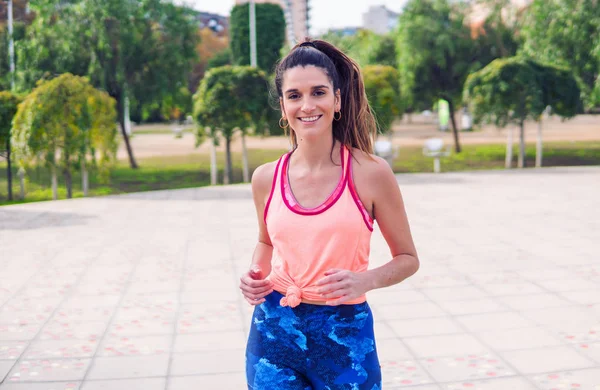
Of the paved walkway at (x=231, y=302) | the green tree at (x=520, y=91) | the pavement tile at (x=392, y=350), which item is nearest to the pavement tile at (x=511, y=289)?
the paved walkway at (x=231, y=302)

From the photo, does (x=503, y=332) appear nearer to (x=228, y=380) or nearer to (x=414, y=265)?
(x=228, y=380)

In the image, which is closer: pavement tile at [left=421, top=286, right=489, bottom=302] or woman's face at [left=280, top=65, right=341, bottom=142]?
woman's face at [left=280, top=65, right=341, bottom=142]

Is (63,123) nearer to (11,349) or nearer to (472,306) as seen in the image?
(11,349)

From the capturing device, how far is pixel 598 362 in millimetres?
4848

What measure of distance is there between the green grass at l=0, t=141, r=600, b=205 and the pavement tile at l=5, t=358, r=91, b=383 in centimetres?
1576

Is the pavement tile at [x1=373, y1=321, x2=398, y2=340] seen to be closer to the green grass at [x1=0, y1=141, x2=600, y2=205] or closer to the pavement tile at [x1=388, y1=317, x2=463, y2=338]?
the pavement tile at [x1=388, y1=317, x2=463, y2=338]

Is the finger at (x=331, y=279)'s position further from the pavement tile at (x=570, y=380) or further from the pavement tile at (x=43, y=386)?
the pavement tile at (x=43, y=386)

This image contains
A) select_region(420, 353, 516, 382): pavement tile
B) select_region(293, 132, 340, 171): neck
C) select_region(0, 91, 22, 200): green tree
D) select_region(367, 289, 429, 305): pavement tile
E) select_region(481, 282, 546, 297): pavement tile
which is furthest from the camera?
select_region(0, 91, 22, 200): green tree

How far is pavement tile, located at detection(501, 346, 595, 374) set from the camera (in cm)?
474

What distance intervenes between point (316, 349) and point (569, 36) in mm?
24412

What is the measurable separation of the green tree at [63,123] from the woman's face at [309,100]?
16.6 metres

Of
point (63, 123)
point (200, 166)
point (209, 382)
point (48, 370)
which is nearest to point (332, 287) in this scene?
point (209, 382)

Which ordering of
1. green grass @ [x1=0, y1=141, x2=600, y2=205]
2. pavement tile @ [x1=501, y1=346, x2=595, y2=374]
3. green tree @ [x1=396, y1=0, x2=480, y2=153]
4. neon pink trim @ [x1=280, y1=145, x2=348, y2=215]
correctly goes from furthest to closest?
green tree @ [x1=396, y1=0, x2=480, y2=153] < green grass @ [x1=0, y1=141, x2=600, y2=205] < pavement tile @ [x1=501, y1=346, x2=595, y2=374] < neon pink trim @ [x1=280, y1=145, x2=348, y2=215]

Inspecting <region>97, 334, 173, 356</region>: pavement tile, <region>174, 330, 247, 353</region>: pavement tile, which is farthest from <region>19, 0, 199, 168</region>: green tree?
<region>174, 330, 247, 353</region>: pavement tile
